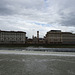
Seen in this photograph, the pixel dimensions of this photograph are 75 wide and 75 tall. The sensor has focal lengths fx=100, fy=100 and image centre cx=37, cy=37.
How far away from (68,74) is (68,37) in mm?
103986

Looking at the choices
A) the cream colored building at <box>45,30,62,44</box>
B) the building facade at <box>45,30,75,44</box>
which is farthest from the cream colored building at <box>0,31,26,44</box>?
the building facade at <box>45,30,75,44</box>

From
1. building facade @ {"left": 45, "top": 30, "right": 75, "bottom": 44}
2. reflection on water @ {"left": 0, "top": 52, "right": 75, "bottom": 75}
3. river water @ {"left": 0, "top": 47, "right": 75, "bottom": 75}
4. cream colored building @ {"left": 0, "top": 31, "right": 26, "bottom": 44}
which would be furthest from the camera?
building facade @ {"left": 45, "top": 30, "right": 75, "bottom": 44}

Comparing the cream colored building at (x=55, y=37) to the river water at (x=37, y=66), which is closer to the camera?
the river water at (x=37, y=66)

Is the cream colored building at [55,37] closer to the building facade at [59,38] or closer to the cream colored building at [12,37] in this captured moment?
the building facade at [59,38]

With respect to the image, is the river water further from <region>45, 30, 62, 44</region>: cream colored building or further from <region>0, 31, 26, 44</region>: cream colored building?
<region>45, 30, 62, 44</region>: cream colored building

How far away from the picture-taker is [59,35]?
10700 cm

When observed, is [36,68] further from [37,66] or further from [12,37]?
[12,37]

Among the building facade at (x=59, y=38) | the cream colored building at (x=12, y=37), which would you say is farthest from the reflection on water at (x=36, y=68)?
the building facade at (x=59, y=38)

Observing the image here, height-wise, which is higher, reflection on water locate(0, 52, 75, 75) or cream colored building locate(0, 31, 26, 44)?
cream colored building locate(0, 31, 26, 44)

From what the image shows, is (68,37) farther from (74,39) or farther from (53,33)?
(53,33)

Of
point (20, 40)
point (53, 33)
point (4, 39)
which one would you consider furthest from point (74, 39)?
point (4, 39)

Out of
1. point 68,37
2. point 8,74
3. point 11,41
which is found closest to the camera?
point 8,74

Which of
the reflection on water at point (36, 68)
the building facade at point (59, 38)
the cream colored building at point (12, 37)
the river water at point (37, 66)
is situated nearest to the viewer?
the reflection on water at point (36, 68)

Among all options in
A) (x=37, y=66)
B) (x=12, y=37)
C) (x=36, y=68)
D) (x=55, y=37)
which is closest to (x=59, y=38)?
(x=55, y=37)
